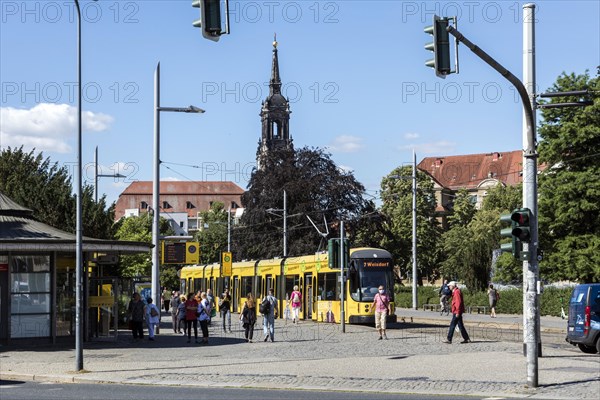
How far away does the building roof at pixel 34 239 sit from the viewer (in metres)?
29.4

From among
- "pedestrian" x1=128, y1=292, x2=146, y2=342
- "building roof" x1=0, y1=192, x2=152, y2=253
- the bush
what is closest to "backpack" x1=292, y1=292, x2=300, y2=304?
"pedestrian" x1=128, y1=292, x2=146, y2=342

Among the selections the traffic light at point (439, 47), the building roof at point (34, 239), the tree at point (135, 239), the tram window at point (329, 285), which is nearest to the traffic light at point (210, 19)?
the traffic light at point (439, 47)

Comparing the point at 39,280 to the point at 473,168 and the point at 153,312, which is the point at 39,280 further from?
the point at 473,168

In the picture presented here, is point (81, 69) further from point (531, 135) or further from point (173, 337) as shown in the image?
point (173, 337)

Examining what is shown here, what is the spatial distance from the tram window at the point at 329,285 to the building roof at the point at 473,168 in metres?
106

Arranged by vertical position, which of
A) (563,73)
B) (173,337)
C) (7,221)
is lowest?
(173,337)

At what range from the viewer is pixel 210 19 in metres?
14.4

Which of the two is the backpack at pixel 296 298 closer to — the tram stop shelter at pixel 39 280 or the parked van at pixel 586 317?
the tram stop shelter at pixel 39 280

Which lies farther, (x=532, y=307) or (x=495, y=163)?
(x=495, y=163)

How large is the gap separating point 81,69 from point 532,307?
1095cm

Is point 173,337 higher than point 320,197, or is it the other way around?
point 320,197

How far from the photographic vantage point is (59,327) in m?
31.6

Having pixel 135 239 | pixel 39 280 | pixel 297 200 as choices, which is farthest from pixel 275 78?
pixel 39 280

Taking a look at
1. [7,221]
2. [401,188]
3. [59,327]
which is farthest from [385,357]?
[401,188]
